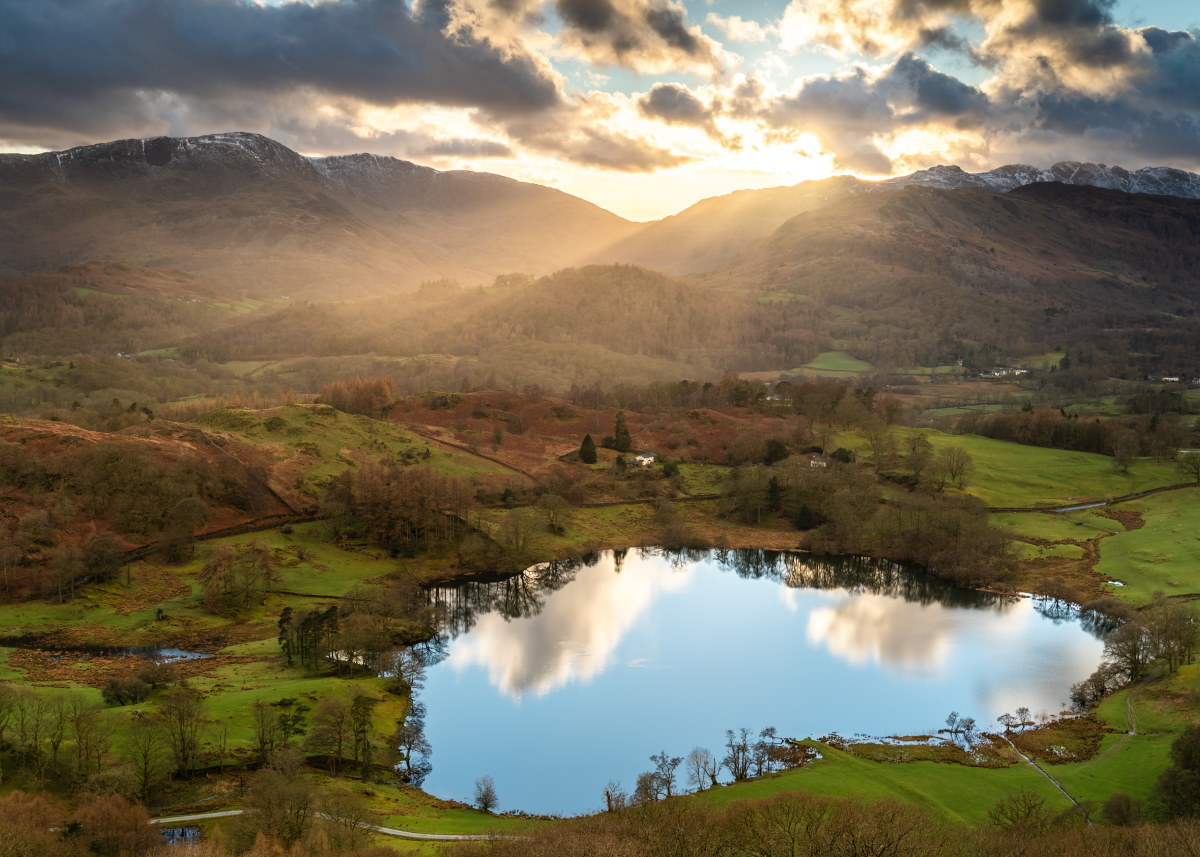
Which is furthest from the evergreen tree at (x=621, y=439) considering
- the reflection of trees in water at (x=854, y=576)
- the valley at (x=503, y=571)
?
the reflection of trees in water at (x=854, y=576)

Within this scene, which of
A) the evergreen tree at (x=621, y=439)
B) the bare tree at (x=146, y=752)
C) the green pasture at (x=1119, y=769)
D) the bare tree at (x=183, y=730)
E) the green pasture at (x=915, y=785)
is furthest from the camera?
the evergreen tree at (x=621, y=439)

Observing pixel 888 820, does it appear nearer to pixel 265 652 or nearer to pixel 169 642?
pixel 265 652

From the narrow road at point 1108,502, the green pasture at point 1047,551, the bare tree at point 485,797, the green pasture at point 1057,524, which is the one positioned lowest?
the bare tree at point 485,797

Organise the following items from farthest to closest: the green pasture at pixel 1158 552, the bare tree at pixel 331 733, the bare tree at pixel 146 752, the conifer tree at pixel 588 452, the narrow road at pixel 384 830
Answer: the conifer tree at pixel 588 452 < the green pasture at pixel 1158 552 < the bare tree at pixel 331 733 < the bare tree at pixel 146 752 < the narrow road at pixel 384 830

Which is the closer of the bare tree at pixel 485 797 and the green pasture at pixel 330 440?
the bare tree at pixel 485 797

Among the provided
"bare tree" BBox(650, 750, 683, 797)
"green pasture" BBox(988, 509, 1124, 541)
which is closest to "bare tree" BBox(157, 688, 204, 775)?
Answer: "bare tree" BBox(650, 750, 683, 797)

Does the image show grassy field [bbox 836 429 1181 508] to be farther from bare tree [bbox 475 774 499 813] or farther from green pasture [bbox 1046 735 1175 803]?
bare tree [bbox 475 774 499 813]

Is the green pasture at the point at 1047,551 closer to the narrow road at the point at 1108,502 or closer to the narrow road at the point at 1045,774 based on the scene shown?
the narrow road at the point at 1108,502
